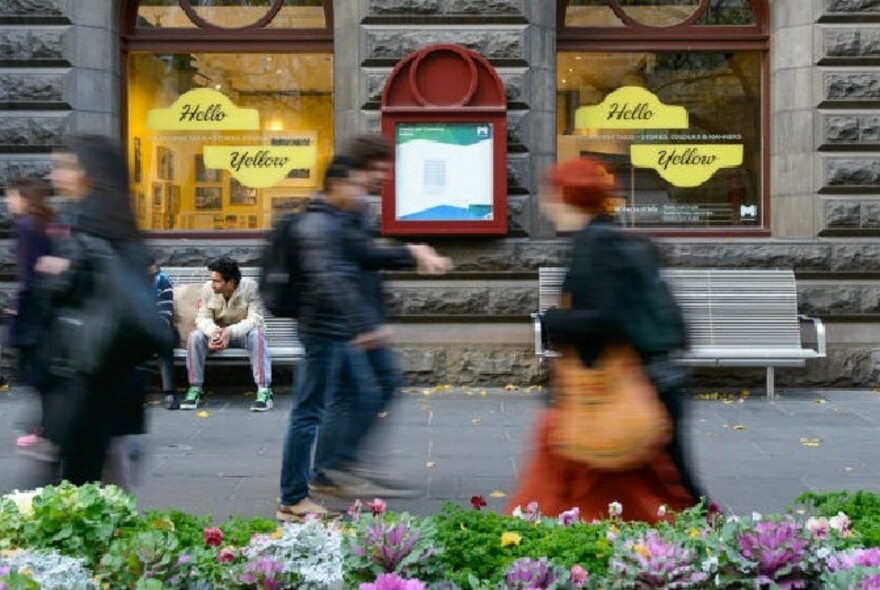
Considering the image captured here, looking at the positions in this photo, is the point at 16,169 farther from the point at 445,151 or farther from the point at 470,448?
the point at 470,448

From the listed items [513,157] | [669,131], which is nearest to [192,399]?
[513,157]

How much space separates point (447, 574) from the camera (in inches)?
156

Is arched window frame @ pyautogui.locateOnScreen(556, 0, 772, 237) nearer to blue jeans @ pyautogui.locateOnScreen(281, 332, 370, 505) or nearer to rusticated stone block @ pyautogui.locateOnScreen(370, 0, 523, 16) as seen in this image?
rusticated stone block @ pyautogui.locateOnScreen(370, 0, 523, 16)

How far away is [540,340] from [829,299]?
9.37 ft

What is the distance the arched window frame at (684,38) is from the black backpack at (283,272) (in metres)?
6.79

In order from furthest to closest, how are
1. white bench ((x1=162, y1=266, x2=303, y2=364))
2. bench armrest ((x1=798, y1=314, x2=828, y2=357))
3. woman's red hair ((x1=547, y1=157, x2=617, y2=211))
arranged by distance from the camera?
bench armrest ((x1=798, y1=314, x2=828, y2=357)), white bench ((x1=162, y1=266, x2=303, y2=364)), woman's red hair ((x1=547, y1=157, x2=617, y2=211))

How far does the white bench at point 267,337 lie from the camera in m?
11.5

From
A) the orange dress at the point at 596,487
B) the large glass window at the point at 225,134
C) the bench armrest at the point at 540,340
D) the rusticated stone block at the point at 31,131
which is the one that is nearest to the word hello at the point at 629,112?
the bench armrest at the point at 540,340

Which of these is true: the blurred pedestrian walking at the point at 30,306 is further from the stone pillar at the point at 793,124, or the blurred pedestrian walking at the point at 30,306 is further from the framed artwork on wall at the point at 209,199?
the stone pillar at the point at 793,124

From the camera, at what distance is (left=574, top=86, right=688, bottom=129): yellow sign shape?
506 inches

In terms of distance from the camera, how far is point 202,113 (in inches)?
508

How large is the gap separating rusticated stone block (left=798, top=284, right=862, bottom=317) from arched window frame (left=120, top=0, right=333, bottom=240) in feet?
16.9

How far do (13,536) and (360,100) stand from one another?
27.6ft

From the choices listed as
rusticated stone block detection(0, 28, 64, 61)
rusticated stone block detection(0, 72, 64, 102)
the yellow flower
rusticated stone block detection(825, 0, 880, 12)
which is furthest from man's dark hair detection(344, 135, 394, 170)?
rusticated stone block detection(825, 0, 880, 12)
